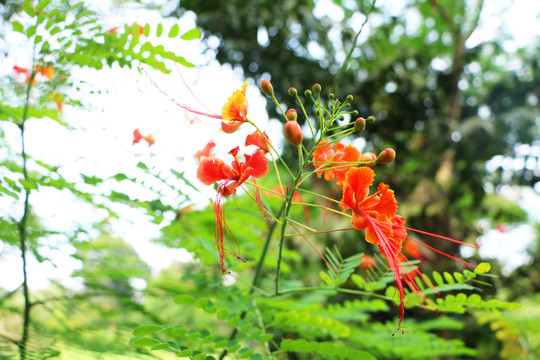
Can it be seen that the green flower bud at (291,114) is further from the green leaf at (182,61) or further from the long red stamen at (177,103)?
the green leaf at (182,61)

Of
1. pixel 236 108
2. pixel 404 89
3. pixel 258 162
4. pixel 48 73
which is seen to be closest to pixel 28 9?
pixel 48 73

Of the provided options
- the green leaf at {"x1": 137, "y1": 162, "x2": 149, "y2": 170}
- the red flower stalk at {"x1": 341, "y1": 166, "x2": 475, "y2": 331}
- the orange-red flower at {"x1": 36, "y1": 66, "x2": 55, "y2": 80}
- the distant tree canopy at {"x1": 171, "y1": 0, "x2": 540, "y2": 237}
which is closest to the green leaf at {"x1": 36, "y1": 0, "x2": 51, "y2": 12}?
the orange-red flower at {"x1": 36, "y1": 66, "x2": 55, "y2": 80}

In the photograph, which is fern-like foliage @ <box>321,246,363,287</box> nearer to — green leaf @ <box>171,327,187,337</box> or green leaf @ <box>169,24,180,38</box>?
green leaf @ <box>171,327,187,337</box>

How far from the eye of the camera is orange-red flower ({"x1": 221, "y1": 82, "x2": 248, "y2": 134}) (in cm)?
88

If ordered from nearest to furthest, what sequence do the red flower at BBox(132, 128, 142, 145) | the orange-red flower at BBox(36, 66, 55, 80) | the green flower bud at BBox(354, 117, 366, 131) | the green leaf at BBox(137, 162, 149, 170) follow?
the green flower bud at BBox(354, 117, 366, 131), the green leaf at BBox(137, 162, 149, 170), the orange-red flower at BBox(36, 66, 55, 80), the red flower at BBox(132, 128, 142, 145)

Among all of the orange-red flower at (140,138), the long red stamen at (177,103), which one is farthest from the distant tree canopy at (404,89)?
the long red stamen at (177,103)

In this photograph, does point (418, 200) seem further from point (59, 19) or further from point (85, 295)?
point (59, 19)

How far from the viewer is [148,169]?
1.34 m

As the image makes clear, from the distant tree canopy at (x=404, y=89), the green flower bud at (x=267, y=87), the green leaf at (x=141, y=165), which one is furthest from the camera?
the distant tree canopy at (x=404, y=89)

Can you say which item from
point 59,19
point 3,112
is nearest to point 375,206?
point 59,19

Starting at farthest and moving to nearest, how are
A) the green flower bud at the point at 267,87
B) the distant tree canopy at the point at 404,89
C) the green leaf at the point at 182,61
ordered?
the distant tree canopy at the point at 404,89 → the green leaf at the point at 182,61 → the green flower bud at the point at 267,87

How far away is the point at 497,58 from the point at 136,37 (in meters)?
7.56

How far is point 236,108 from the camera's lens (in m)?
0.89

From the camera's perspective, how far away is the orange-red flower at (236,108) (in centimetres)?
Answer: 88
